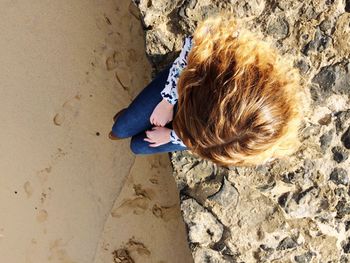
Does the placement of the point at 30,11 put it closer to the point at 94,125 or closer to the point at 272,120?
the point at 94,125

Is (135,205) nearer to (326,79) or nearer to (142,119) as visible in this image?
(142,119)

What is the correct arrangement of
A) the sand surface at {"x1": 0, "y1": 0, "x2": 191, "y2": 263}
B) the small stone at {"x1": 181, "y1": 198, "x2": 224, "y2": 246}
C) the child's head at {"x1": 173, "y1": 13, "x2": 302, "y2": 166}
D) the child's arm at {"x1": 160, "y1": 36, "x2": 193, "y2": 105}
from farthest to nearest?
the sand surface at {"x1": 0, "y1": 0, "x2": 191, "y2": 263}
the small stone at {"x1": 181, "y1": 198, "x2": 224, "y2": 246}
the child's arm at {"x1": 160, "y1": 36, "x2": 193, "y2": 105}
the child's head at {"x1": 173, "y1": 13, "x2": 302, "y2": 166}

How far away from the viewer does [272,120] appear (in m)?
1.86

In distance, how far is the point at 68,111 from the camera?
9.43 ft

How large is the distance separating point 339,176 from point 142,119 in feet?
2.81

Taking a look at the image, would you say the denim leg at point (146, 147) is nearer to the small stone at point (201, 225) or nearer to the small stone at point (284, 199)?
the small stone at point (201, 225)

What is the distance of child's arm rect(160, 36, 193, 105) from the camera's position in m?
2.10

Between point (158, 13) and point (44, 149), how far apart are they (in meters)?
0.90

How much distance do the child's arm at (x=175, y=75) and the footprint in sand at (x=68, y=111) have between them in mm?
813

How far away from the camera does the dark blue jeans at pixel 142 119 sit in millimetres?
2322

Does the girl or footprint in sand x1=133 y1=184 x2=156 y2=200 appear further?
footprint in sand x1=133 y1=184 x2=156 y2=200

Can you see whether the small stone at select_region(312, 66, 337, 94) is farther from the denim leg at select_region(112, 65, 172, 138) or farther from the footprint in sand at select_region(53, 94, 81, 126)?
the footprint in sand at select_region(53, 94, 81, 126)

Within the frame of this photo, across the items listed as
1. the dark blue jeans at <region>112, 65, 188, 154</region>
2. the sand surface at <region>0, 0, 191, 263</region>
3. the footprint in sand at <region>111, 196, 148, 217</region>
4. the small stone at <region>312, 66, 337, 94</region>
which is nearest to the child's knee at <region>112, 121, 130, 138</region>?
the dark blue jeans at <region>112, 65, 188, 154</region>

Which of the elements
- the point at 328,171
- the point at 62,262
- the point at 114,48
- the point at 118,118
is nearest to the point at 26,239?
the point at 62,262
